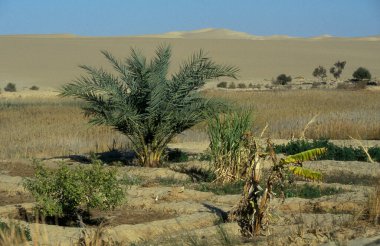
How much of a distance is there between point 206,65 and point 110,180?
6.74 metres

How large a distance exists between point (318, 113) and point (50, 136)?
817cm

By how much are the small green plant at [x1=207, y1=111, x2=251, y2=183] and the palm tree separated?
1664mm

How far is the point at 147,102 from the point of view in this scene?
1452cm

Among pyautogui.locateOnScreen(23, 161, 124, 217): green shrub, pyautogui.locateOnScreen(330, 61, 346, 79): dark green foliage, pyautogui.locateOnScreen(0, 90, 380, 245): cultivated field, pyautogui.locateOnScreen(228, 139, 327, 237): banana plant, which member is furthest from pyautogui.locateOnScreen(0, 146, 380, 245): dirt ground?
pyautogui.locateOnScreen(330, 61, 346, 79): dark green foliage

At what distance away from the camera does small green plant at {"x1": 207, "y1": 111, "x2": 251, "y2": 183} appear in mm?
12398

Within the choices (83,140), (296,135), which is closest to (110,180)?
(83,140)

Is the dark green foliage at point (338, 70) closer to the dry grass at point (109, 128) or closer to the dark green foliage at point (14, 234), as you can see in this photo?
the dry grass at point (109, 128)

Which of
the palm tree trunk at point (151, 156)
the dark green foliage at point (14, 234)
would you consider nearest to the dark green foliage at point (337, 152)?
the palm tree trunk at point (151, 156)

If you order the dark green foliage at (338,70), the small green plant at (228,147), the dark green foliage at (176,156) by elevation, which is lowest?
the dark green foliage at (338,70)

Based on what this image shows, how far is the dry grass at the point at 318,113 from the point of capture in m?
20.5

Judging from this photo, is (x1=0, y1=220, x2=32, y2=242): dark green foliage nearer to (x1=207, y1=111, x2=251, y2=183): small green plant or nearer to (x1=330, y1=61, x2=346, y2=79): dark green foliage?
(x1=207, y1=111, x2=251, y2=183): small green plant

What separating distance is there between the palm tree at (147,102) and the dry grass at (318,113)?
3.87 feet

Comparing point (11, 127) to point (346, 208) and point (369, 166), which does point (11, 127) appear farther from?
point (346, 208)

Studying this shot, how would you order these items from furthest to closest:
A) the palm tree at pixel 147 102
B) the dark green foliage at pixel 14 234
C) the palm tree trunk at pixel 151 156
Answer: the palm tree trunk at pixel 151 156 < the palm tree at pixel 147 102 < the dark green foliage at pixel 14 234
